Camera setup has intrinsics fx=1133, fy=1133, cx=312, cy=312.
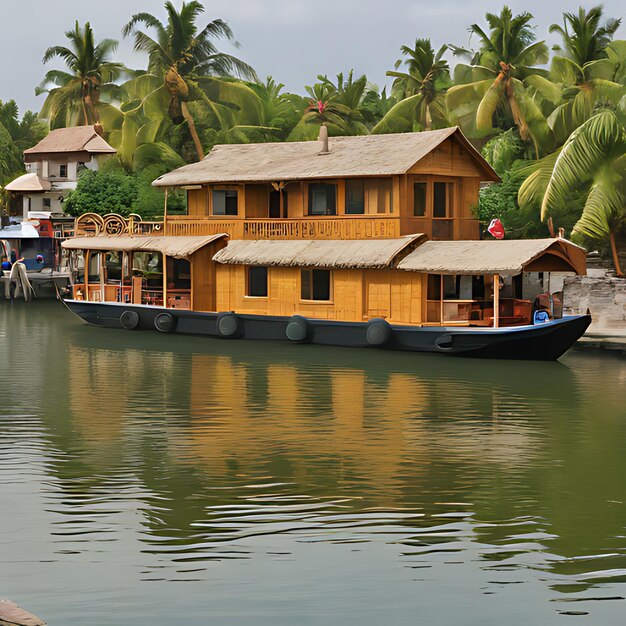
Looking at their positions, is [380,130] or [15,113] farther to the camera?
[15,113]

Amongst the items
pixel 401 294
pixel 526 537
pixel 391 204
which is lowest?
pixel 526 537

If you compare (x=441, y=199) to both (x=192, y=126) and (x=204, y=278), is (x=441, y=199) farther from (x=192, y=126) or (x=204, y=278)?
(x=192, y=126)

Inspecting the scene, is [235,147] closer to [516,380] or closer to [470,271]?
[470,271]

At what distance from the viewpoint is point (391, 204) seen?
120 feet

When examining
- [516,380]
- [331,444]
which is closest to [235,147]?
[516,380]

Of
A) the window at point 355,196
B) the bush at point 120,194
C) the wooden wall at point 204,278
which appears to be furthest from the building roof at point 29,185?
the window at point 355,196

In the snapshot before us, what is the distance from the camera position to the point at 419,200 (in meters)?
37.4

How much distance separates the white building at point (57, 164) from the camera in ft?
254

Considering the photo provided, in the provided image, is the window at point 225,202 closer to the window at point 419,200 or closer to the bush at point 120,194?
the window at point 419,200

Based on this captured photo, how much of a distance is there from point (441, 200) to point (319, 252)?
4.73 m

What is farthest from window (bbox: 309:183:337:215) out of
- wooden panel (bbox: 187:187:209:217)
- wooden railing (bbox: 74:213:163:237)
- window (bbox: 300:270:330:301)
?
wooden railing (bbox: 74:213:163:237)

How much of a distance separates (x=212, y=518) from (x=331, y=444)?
5688mm

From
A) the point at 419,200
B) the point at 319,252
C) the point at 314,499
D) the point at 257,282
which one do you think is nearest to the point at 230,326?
the point at 257,282

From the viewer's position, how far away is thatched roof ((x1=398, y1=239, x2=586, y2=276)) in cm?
3197
